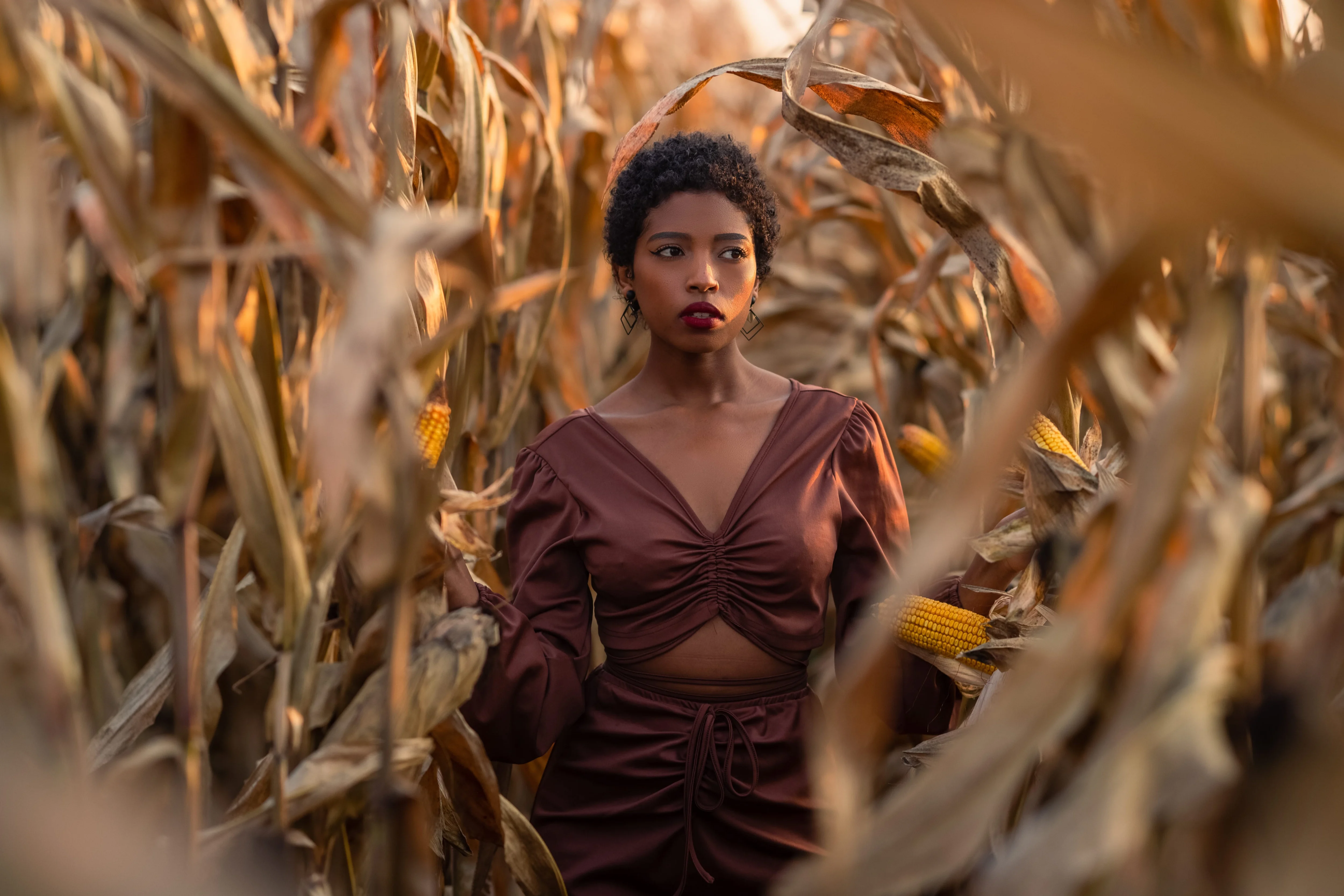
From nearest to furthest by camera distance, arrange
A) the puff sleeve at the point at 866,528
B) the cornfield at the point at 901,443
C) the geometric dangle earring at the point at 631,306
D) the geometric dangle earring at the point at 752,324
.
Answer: the cornfield at the point at 901,443 < the puff sleeve at the point at 866,528 < the geometric dangle earring at the point at 631,306 < the geometric dangle earring at the point at 752,324

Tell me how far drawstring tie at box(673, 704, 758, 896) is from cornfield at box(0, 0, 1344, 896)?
0.76 feet

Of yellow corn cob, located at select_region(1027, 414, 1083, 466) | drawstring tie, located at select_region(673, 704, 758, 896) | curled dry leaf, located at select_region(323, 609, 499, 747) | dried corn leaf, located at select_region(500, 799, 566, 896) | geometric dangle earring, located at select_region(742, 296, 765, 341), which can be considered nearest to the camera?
curled dry leaf, located at select_region(323, 609, 499, 747)

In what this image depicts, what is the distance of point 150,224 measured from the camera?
87 cm

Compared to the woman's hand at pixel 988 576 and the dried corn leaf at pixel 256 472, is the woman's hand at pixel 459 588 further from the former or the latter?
the woman's hand at pixel 988 576

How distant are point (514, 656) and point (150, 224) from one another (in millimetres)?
841

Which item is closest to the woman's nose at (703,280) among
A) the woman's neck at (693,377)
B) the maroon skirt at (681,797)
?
the woman's neck at (693,377)

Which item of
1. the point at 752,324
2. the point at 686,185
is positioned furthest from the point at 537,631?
the point at 752,324

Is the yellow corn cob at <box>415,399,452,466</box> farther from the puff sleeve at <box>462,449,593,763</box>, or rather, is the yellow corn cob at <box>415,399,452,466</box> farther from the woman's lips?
the woman's lips

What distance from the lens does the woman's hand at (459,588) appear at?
1305mm

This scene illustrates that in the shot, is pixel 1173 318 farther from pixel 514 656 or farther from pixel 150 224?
pixel 150 224

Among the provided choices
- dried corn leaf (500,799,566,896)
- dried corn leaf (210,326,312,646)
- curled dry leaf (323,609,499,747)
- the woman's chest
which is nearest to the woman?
the woman's chest

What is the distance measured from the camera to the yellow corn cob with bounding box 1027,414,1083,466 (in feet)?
4.41

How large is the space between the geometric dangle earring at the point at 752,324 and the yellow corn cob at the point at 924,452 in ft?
1.16

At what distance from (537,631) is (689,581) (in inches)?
10.5
